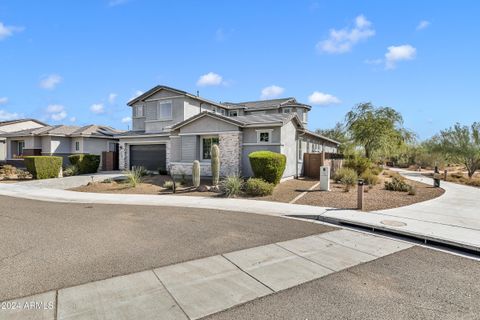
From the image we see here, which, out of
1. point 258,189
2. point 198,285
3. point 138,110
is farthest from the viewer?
point 138,110

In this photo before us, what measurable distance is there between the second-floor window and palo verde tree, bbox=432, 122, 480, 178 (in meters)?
29.7

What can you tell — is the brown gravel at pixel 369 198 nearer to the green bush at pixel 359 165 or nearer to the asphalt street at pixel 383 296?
the green bush at pixel 359 165

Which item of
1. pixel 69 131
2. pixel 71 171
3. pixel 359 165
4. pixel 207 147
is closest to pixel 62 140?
pixel 69 131

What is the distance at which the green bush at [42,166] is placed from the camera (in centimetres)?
2058

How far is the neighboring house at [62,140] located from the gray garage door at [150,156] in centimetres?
480

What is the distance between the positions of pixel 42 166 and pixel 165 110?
10036 mm

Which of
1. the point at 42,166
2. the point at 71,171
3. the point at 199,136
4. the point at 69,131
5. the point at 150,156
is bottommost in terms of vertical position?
the point at 71,171

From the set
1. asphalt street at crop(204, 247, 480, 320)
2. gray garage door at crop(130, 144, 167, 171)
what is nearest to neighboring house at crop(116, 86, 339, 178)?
gray garage door at crop(130, 144, 167, 171)

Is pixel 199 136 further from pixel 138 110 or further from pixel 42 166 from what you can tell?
pixel 42 166

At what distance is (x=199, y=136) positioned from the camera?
20.5 m

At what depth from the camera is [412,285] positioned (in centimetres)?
484

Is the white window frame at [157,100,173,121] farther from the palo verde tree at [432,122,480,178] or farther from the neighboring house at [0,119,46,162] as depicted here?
the palo verde tree at [432,122,480,178]

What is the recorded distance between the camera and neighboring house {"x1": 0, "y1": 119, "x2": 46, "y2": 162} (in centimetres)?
3342

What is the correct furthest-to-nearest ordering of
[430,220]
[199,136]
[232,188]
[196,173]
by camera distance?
[199,136], [196,173], [232,188], [430,220]
